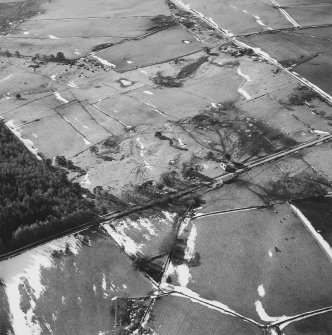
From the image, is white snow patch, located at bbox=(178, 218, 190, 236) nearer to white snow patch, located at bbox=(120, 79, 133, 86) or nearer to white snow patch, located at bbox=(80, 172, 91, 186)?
white snow patch, located at bbox=(80, 172, 91, 186)

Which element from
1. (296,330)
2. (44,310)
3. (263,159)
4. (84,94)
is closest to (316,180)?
(263,159)

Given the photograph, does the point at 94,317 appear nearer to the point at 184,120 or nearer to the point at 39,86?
the point at 184,120

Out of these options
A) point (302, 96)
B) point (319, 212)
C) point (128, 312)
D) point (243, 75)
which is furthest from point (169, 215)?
point (243, 75)

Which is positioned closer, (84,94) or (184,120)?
(184,120)

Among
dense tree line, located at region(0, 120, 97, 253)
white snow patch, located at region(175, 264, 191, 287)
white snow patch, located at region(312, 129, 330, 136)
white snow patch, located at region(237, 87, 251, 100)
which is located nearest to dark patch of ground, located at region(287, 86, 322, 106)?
white snow patch, located at region(237, 87, 251, 100)

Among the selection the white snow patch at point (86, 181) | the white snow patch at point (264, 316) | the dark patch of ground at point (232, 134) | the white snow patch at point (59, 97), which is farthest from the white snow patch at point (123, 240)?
the white snow patch at point (59, 97)
